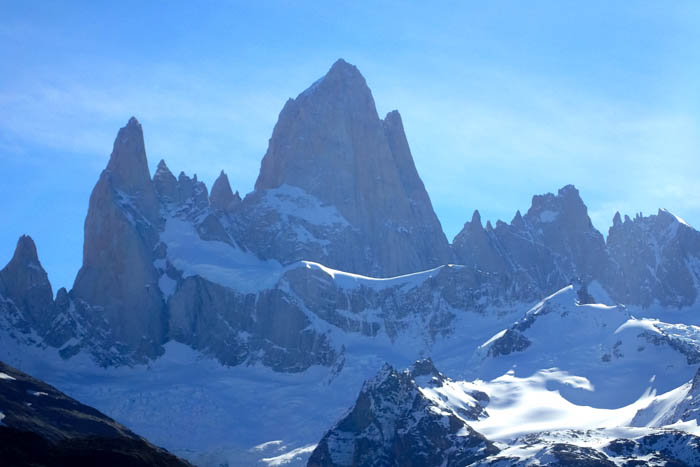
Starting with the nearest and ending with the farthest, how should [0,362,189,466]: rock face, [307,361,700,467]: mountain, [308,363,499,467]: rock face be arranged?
[0,362,189,466]: rock face
[307,361,700,467]: mountain
[308,363,499,467]: rock face

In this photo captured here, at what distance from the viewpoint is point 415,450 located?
19162cm

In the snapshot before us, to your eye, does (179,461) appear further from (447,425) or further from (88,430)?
(447,425)

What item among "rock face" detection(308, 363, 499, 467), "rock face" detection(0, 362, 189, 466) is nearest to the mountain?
"rock face" detection(308, 363, 499, 467)

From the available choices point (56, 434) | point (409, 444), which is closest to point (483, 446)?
point (409, 444)

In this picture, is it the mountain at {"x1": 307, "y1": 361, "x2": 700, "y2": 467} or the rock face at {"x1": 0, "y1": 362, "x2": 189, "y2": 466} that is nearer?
the rock face at {"x1": 0, "y1": 362, "x2": 189, "y2": 466}

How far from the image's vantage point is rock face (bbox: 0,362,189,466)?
351 ft

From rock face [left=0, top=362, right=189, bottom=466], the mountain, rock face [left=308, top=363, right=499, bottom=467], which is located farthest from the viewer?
rock face [left=308, top=363, right=499, bottom=467]

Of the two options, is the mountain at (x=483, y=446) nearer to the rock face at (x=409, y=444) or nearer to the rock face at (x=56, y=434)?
the rock face at (x=409, y=444)

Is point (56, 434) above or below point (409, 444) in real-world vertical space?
above

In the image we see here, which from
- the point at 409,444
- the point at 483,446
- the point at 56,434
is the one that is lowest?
the point at 483,446

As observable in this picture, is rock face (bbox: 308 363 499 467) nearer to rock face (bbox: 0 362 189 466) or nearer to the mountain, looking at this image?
the mountain

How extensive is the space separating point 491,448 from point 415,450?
1102cm

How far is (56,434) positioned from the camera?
144m

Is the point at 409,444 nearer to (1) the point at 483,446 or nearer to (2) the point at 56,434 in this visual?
(1) the point at 483,446
